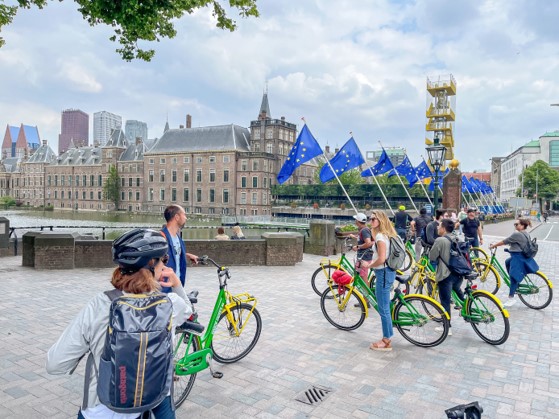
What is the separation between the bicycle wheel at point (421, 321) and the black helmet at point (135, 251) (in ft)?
15.6

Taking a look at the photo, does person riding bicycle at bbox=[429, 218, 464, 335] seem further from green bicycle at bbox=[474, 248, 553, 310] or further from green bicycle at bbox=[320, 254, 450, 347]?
green bicycle at bbox=[474, 248, 553, 310]

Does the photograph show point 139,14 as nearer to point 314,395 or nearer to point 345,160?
point 314,395

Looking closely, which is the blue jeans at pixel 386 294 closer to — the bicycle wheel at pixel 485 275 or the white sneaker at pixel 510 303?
the white sneaker at pixel 510 303

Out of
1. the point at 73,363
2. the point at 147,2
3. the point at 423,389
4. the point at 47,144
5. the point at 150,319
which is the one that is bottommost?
the point at 423,389

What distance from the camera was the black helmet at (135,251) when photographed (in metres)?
2.38

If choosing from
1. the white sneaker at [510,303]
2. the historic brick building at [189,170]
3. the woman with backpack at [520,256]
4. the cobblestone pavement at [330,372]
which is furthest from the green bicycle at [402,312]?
the historic brick building at [189,170]

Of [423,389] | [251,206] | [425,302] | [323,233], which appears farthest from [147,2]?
[251,206]

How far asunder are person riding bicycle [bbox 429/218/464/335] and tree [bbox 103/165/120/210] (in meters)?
93.6

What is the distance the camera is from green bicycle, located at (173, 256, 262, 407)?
4.21 m

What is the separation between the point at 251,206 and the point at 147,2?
7175 cm

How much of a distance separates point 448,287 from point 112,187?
9375 cm

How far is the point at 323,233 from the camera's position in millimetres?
15938

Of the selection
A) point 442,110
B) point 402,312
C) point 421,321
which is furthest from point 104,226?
point 442,110

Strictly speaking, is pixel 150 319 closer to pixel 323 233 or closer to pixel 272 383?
pixel 272 383
